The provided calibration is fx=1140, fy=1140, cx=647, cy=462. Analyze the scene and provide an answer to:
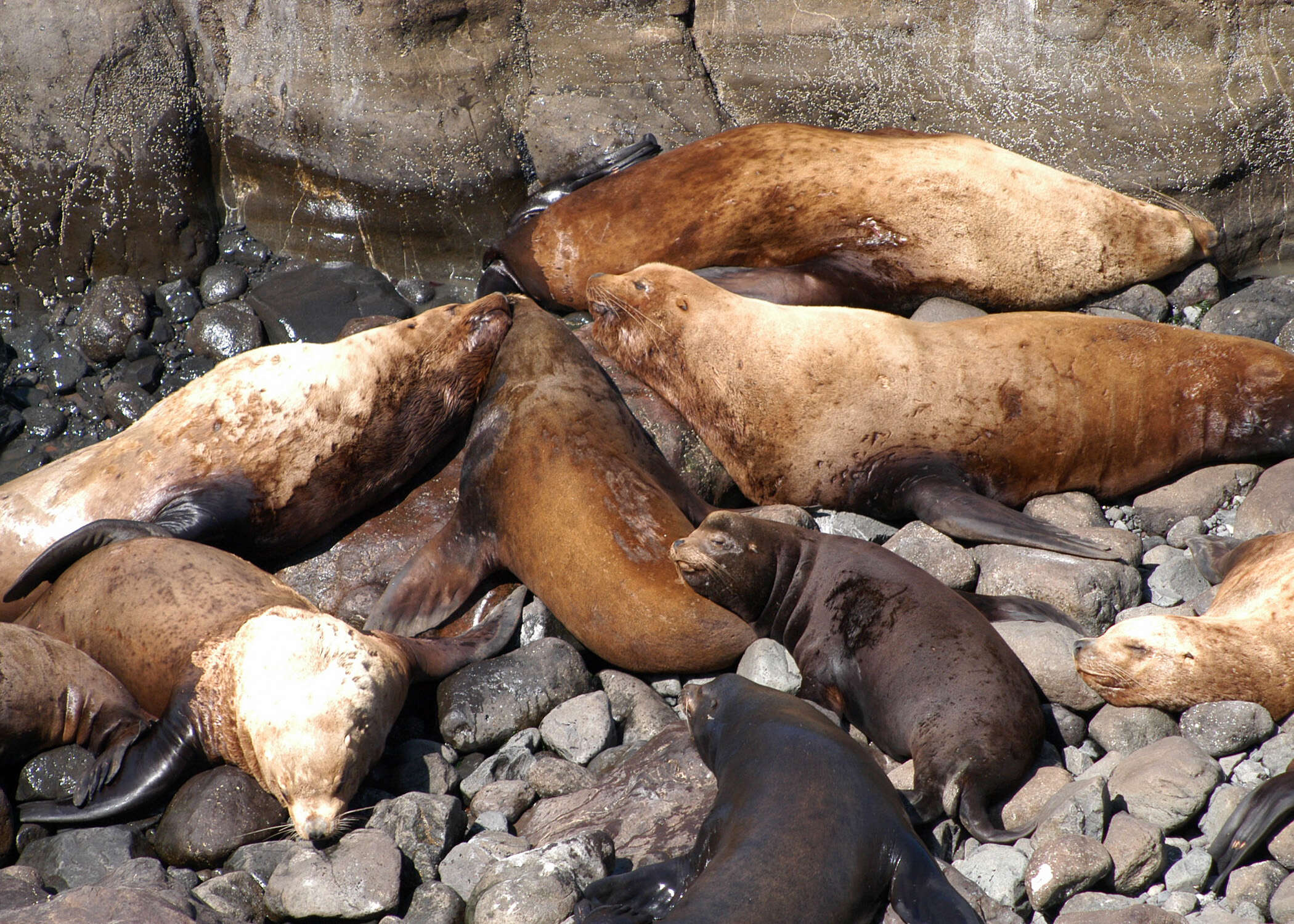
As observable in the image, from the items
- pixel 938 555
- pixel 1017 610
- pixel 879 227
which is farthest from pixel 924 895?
pixel 879 227

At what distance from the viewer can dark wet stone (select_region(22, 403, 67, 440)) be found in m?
7.05

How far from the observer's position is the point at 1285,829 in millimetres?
3285

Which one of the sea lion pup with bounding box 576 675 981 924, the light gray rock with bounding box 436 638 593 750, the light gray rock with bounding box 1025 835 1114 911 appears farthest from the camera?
the light gray rock with bounding box 436 638 593 750

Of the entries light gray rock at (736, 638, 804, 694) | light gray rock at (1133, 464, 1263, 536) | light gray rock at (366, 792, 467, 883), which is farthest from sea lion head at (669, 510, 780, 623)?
light gray rock at (1133, 464, 1263, 536)

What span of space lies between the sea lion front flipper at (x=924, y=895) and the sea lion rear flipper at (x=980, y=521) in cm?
190

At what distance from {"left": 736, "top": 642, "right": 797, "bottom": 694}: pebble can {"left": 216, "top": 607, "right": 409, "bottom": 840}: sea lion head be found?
1.38 m

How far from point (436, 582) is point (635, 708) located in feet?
3.79

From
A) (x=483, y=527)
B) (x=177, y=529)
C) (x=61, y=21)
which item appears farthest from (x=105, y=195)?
(x=483, y=527)

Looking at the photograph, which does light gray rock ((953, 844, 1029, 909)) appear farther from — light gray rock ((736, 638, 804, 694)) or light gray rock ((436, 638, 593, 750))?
light gray rock ((436, 638, 593, 750))

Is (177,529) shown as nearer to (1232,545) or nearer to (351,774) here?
(351,774)

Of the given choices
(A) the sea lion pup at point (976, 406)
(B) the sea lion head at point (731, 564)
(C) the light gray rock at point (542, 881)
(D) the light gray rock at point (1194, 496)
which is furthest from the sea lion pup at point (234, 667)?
(D) the light gray rock at point (1194, 496)

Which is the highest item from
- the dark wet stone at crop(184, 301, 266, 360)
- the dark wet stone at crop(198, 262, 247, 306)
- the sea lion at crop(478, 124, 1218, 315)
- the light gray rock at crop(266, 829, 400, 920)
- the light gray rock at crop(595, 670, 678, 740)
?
the sea lion at crop(478, 124, 1218, 315)

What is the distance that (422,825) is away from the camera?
12.7 feet

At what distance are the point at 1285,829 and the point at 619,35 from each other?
6.58m
